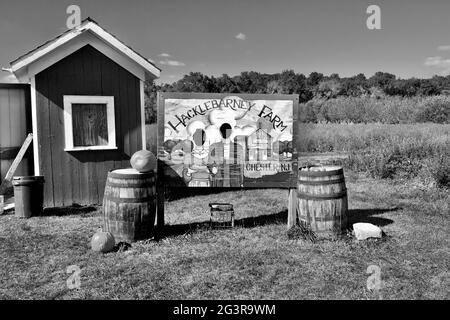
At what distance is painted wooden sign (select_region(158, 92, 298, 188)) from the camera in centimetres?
712

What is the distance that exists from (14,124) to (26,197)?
2.27 metres

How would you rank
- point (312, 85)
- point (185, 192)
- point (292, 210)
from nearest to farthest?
point (292, 210) → point (185, 192) → point (312, 85)

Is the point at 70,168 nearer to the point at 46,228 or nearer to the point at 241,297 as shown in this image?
the point at 46,228

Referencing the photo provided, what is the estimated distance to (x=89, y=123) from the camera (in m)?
9.59

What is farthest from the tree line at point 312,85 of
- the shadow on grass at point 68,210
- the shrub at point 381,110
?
the shadow on grass at point 68,210

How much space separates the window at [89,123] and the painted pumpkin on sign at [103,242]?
3.75m

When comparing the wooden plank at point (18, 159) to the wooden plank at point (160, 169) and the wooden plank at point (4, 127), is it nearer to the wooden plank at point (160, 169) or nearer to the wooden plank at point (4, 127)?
the wooden plank at point (4, 127)

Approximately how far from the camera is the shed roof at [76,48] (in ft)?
28.8

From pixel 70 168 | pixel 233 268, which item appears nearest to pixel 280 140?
pixel 233 268

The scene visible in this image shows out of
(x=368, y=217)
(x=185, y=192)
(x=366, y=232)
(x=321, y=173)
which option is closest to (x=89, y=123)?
(x=185, y=192)

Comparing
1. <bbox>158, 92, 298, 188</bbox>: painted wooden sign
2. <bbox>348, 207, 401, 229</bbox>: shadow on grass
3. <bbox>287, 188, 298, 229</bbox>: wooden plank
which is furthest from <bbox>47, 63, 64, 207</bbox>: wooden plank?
<bbox>348, 207, 401, 229</bbox>: shadow on grass

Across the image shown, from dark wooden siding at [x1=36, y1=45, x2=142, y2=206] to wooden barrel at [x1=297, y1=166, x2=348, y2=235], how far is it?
186 inches

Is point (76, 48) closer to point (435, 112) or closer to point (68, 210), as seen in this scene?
point (68, 210)
